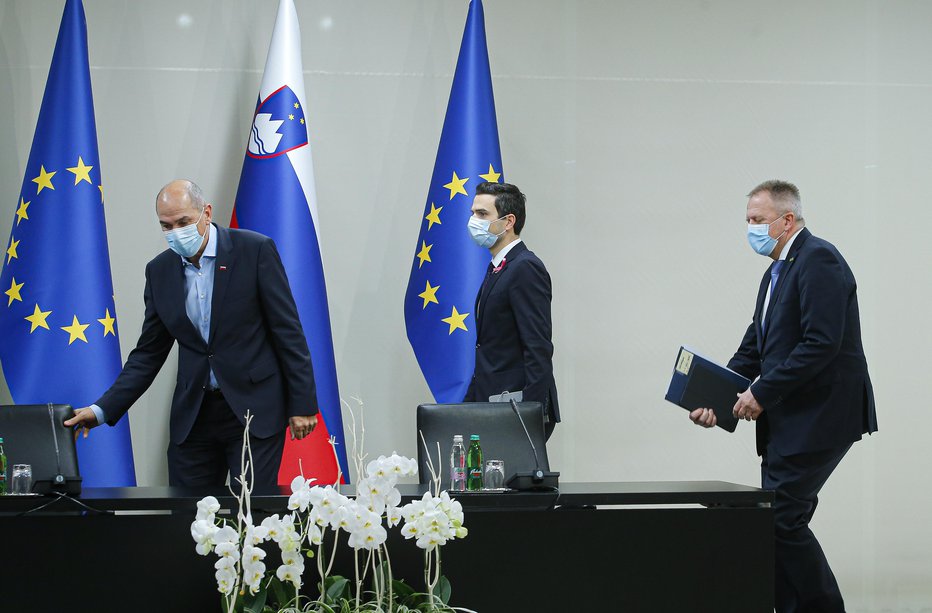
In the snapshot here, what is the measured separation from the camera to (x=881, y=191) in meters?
4.66

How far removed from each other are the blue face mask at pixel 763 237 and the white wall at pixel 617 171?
127 cm

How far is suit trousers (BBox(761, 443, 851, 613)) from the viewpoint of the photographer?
10.0 ft

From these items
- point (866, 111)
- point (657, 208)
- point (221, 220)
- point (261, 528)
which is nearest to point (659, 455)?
point (657, 208)

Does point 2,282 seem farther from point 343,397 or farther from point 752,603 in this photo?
point 752,603

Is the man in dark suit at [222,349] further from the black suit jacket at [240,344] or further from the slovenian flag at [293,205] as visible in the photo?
the slovenian flag at [293,205]

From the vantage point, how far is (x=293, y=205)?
4047 millimetres

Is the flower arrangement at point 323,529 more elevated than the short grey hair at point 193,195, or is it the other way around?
the short grey hair at point 193,195

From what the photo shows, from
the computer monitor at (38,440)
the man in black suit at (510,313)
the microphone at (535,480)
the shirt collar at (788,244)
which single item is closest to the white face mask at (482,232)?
the man in black suit at (510,313)

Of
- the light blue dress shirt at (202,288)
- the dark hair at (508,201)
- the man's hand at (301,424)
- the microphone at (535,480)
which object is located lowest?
the microphone at (535,480)

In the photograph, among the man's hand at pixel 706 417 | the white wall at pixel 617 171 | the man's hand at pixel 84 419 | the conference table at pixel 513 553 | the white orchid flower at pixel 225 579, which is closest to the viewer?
the white orchid flower at pixel 225 579

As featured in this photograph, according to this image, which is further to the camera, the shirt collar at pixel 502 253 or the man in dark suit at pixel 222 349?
the shirt collar at pixel 502 253

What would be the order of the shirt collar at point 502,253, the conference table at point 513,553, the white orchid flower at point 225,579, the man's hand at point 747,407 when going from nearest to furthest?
the white orchid flower at point 225,579, the conference table at point 513,553, the man's hand at point 747,407, the shirt collar at point 502,253

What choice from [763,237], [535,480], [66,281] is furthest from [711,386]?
[66,281]

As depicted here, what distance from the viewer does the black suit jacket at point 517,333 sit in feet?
11.2
